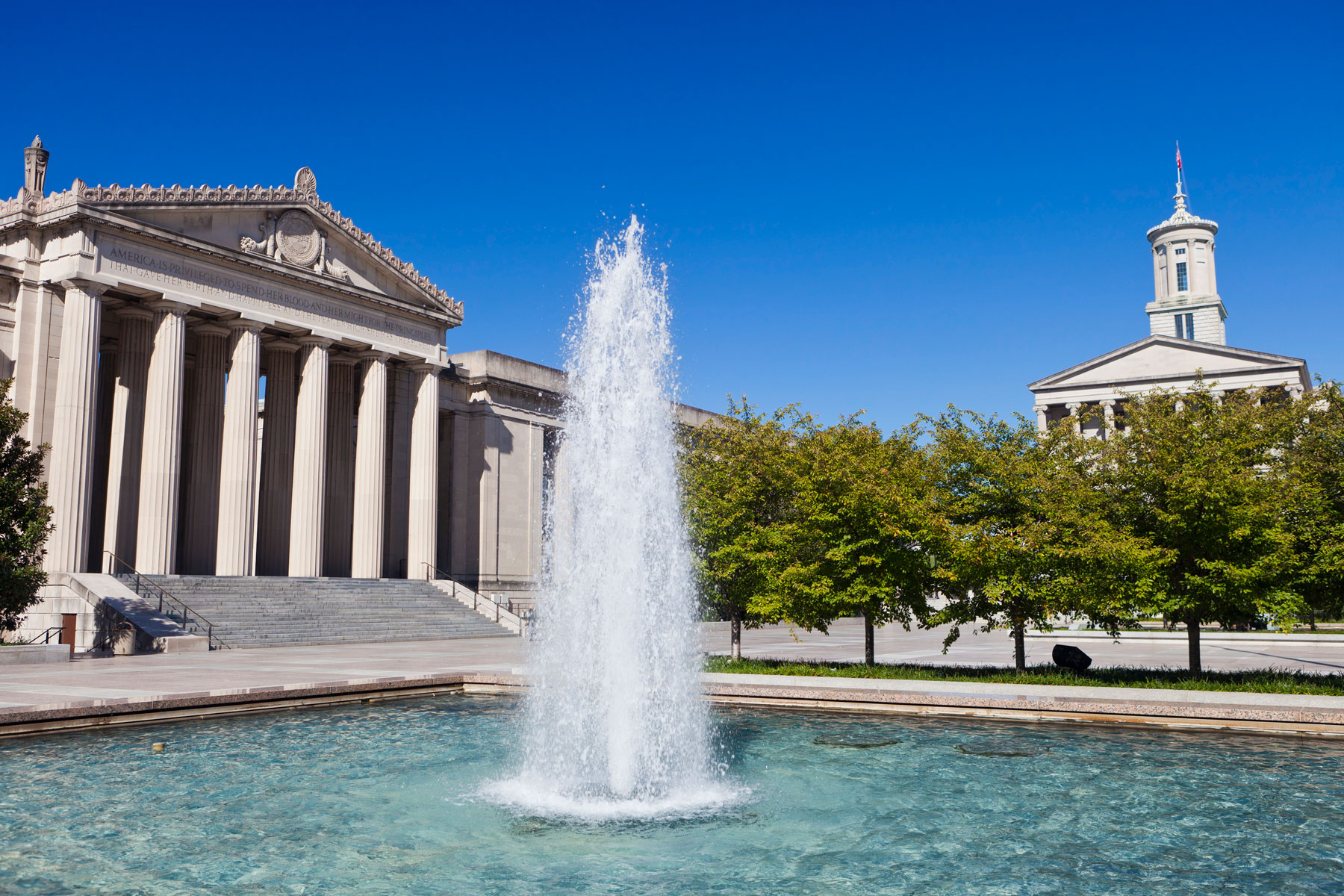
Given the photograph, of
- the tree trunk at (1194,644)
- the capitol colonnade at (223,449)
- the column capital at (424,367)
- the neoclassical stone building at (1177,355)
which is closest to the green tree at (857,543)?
the tree trunk at (1194,644)

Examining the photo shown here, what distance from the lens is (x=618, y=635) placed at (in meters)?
11.5

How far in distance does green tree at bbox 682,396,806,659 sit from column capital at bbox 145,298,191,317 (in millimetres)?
22142

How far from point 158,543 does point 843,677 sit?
27007 mm

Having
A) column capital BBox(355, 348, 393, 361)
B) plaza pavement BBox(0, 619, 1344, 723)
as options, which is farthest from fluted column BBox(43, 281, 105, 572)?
column capital BBox(355, 348, 393, 361)

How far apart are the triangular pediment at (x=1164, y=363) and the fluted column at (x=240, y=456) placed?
69.2m

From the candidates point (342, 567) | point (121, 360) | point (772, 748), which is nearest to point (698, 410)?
point (342, 567)

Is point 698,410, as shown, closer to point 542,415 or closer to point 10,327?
point 542,415

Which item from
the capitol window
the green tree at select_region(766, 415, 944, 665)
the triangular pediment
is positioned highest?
the capitol window

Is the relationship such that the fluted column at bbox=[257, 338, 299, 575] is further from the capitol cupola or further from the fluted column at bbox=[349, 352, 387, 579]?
the capitol cupola

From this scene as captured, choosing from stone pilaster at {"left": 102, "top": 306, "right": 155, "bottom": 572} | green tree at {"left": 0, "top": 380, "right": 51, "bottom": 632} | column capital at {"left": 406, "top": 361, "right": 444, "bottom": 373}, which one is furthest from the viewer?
column capital at {"left": 406, "top": 361, "right": 444, "bottom": 373}

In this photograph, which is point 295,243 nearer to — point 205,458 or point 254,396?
point 254,396

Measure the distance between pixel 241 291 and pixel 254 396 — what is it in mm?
4081

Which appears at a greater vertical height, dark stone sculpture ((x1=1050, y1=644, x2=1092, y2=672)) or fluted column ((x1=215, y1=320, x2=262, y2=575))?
fluted column ((x1=215, y1=320, x2=262, y2=575))

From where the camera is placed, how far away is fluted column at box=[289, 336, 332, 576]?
135 feet
